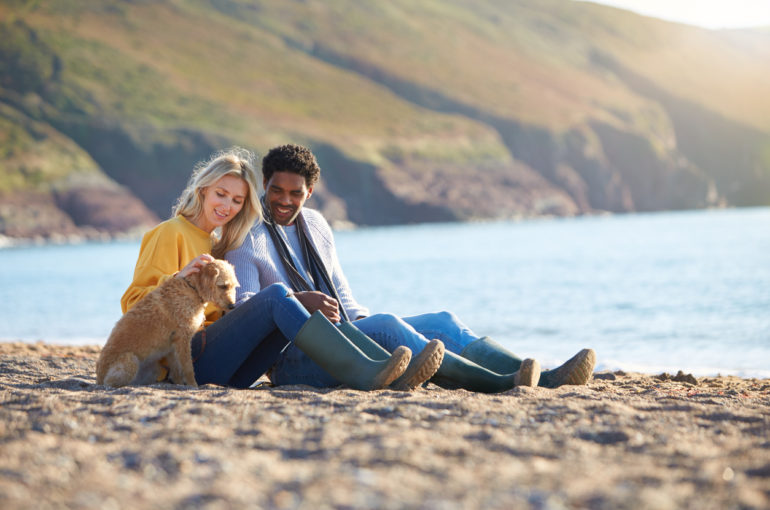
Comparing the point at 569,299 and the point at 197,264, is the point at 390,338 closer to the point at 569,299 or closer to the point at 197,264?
the point at 197,264

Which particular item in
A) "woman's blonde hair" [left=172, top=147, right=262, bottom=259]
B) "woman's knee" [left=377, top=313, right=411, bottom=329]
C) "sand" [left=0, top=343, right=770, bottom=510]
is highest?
"woman's blonde hair" [left=172, top=147, right=262, bottom=259]

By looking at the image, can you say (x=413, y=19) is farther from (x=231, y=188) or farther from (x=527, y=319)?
(x=231, y=188)

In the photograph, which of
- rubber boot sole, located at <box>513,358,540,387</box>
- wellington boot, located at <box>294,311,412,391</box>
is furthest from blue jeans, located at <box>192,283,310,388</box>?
rubber boot sole, located at <box>513,358,540,387</box>

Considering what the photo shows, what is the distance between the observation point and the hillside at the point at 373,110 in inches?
3462

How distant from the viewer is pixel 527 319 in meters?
16.0

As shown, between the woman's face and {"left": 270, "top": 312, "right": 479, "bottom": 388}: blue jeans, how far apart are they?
99 cm

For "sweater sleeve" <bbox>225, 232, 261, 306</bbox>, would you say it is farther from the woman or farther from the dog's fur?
the dog's fur

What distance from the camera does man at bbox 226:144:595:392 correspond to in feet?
16.8

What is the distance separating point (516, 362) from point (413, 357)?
82 cm

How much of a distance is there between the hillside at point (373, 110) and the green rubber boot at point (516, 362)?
7969 cm

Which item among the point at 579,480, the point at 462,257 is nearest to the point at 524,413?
the point at 579,480

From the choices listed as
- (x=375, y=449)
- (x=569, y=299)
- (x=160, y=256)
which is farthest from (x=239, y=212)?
(x=569, y=299)

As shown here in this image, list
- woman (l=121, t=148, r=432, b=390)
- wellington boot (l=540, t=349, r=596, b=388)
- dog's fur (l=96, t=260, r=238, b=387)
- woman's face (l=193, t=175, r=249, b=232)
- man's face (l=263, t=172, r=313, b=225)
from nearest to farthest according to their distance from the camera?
woman (l=121, t=148, r=432, b=390)
dog's fur (l=96, t=260, r=238, b=387)
woman's face (l=193, t=175, r=249, b=232)
wellington boot (l=540, t=349, r=596, b=388)
man's face (l=263, t=172, r=313, b=225)

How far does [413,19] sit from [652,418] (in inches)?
6013
